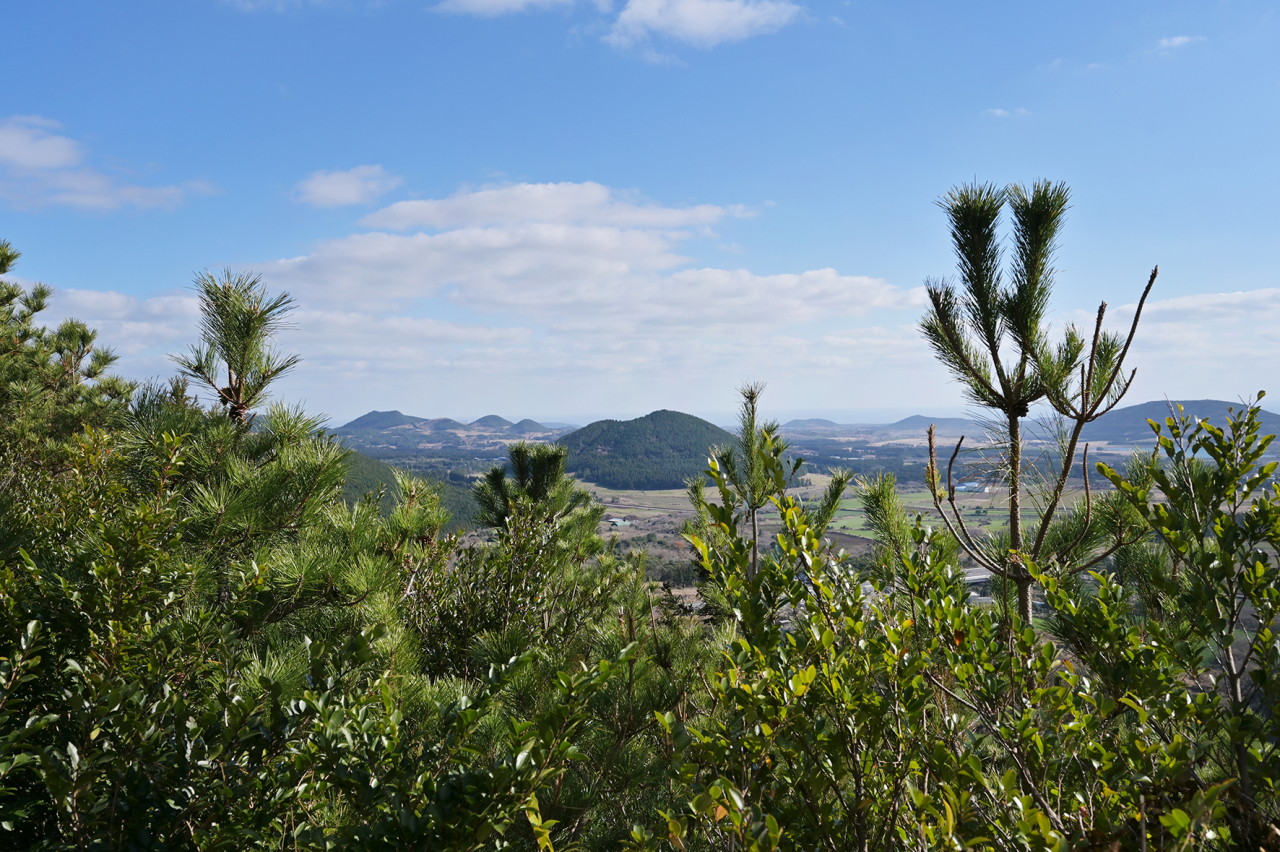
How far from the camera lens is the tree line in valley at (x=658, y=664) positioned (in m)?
1.47

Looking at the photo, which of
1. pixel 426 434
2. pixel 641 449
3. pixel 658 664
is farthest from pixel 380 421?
pixel 658 664

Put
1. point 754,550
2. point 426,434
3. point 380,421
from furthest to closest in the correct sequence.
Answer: point 380,421 → point 426,434 → point 754,550

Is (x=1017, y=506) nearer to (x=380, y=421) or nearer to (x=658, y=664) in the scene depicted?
(x=658, y=664)

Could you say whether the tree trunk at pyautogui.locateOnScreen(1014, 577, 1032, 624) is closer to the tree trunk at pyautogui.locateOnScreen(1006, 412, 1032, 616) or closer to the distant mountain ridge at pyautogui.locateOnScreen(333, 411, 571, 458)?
the tree trunk at pyautogui.locateOnScreen(1006, 412, 1032, 616)

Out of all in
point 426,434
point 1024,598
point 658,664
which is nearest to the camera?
point 1024,598

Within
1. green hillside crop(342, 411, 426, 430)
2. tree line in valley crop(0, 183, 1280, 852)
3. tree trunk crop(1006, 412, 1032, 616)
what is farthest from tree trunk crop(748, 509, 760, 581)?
green hillside crop(342, 411, 426, 430)

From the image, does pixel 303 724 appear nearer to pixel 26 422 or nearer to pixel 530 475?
pixel 530 475

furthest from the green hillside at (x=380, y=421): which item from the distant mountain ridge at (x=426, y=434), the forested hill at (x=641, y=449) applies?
the forested hill at (x=641, y=449)

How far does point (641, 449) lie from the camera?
88.7 metres

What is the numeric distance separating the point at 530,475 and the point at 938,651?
6913 millimetres

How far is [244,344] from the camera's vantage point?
426 cm

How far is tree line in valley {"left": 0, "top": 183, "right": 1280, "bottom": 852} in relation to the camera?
58.0 inches

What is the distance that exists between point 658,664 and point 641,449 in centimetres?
8475

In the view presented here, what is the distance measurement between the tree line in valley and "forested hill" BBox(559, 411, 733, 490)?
69.0m
